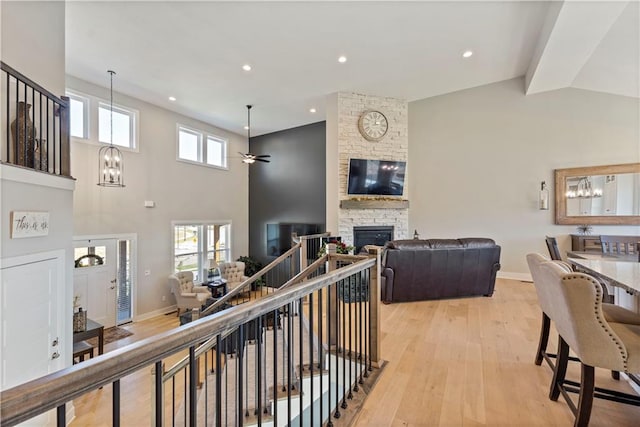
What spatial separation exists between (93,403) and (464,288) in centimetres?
555

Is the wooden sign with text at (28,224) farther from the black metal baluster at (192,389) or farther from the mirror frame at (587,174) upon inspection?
the mirror frame at (587,174)

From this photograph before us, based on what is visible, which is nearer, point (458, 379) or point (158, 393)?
point (158, 393)

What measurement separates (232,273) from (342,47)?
6.56m

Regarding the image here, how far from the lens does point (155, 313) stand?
7.04 meters

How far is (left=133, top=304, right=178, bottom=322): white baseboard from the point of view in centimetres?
672

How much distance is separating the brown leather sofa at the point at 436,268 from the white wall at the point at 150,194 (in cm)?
579

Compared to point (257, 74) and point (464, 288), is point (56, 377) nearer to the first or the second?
point (464, 288)

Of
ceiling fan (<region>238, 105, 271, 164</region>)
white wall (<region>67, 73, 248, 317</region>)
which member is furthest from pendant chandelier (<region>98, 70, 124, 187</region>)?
ceiling fan (<region>238, 105, 271, 164</region>)

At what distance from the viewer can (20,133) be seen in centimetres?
269

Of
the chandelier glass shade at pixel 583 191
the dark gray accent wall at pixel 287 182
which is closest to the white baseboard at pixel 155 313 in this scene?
the dark gray accent wall at pixel 287 182

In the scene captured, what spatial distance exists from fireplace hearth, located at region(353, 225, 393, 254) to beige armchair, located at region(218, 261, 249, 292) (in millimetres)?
3745

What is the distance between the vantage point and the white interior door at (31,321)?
2293 mm

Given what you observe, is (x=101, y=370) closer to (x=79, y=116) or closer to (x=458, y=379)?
(x=458, y=379)

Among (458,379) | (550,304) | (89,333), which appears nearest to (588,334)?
(550,304)
